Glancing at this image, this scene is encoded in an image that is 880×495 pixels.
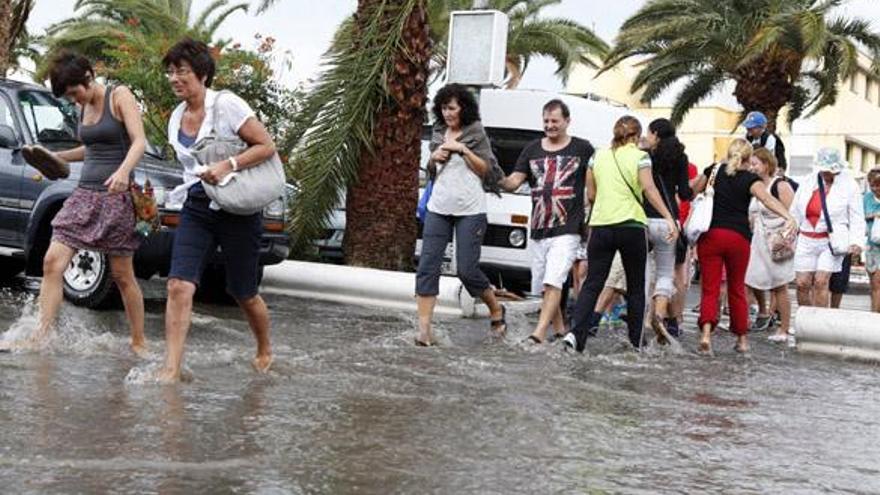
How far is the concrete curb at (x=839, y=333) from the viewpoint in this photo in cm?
1078

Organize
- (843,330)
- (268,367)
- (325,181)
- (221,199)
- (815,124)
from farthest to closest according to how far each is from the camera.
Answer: (815,124) → (325,181) → (843,330) → (268,367) → (221,199)

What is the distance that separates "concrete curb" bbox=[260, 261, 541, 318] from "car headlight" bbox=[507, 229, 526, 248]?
219 cm

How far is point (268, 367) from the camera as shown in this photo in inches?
302

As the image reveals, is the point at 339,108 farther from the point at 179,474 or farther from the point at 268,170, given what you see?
the point at 179,474

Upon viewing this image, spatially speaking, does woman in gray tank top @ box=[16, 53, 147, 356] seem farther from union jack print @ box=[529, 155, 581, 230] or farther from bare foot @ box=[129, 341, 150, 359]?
union jack print @ box=[529, 155, 581, 230]

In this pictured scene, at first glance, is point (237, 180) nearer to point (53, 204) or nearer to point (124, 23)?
point (53, 204)

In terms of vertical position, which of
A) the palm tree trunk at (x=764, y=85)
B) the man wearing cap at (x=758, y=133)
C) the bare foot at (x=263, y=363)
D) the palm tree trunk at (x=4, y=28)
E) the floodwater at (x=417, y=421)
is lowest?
the floodwater at (x=417, y=421)

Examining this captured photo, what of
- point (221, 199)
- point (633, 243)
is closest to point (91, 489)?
point (221, 199)

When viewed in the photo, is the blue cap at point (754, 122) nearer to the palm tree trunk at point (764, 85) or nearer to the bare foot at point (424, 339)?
the bare foot at point (424, 339)

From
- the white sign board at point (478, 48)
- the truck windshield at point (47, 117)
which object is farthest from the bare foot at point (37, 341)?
the white sign board at point (478, 48)

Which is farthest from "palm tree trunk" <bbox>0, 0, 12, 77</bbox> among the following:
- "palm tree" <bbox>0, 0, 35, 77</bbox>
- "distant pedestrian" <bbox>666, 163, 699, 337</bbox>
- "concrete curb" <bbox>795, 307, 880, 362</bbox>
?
"concrete curb" <bbox>795, 307, 880, 362</bbox>

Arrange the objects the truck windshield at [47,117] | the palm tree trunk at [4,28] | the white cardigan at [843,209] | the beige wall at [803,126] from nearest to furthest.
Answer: the truck windshield at [47,117], the white cardigan at [843,209], the palm tree trunk at [4,28], the beige wall at [803,126]

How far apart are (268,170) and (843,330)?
18.5 feet

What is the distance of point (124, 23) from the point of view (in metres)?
33.6
